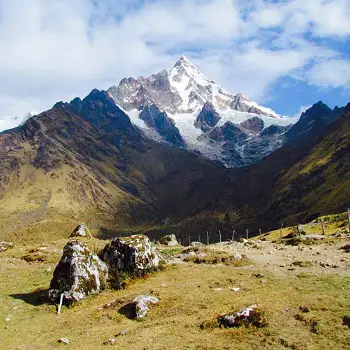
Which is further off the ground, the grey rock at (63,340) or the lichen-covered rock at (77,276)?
the lichen-covered rock at (77,276)

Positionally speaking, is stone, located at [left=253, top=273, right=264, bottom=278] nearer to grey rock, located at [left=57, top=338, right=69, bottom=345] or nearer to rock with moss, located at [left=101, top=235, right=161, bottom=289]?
rock with moss, located at [left=101, top=235, right=161, bottom=289]

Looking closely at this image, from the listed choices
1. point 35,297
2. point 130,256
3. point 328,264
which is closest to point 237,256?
point 328,264

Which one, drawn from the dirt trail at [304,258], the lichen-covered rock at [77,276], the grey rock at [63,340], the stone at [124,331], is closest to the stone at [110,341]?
the stone at [124,331]

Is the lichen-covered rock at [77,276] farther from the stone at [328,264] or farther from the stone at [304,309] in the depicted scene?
the stone at [328,264]

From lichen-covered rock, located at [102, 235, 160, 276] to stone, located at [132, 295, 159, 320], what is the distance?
961 centimetres

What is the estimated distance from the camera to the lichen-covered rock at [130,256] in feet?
150

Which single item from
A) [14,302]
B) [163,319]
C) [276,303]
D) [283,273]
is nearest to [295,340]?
[276,303]

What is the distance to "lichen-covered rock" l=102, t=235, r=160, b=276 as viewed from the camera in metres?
45.8

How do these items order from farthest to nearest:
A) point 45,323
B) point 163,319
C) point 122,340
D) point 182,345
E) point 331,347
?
point 45,323 < point 163,319 < point 122,340 < point 182,345 < point 331,347

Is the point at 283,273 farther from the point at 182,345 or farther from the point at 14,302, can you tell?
the point at 14,302

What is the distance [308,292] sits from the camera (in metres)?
32.7

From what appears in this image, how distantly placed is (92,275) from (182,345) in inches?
737

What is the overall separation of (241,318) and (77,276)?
19.3m

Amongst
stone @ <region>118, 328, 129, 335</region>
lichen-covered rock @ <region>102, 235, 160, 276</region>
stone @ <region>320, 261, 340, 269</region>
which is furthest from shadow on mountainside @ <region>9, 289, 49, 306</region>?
stone @ <region>320, 261, 340, 269</region>
